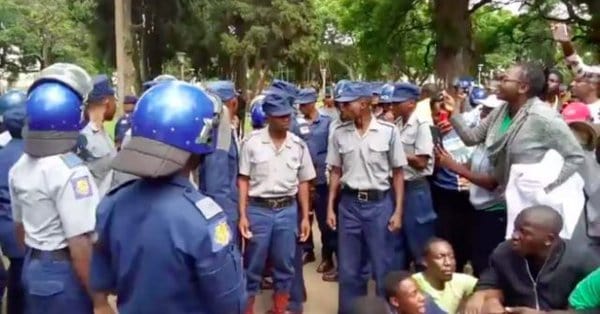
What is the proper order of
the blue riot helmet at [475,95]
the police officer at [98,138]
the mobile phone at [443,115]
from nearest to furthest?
1. the police officer at [98,138]
2. the mobile phone at [443,115]
3. the blue riot helmet at [475,95]

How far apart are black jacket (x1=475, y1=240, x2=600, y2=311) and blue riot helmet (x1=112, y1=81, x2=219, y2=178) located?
5.15ft

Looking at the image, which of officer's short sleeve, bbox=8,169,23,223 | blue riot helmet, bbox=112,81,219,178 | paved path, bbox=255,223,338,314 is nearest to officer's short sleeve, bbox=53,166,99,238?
officer's short sleeve, bbox=8,169,23,223

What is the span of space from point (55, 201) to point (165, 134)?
4.25 ft

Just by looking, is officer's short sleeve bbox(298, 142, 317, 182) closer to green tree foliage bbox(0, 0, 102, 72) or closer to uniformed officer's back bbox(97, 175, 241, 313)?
uniformed officer's back bbox(97, 175, 241, 313)

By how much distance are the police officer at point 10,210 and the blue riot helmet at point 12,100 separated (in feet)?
0.30

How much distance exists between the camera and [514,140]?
441 cm

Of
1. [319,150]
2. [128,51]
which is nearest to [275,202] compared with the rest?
[319,150]

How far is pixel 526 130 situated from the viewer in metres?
4.36

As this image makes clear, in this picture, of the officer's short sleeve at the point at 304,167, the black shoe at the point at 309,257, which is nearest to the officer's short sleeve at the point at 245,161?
the officer's short sleeve at the point at 304,167

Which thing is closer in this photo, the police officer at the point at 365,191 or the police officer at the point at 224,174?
the police officer at the point at 224,174

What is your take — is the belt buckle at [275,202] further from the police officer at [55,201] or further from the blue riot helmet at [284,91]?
the police officer at [55,201]

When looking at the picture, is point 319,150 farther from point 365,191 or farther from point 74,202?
point 74,202

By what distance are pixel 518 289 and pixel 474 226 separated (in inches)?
88.1

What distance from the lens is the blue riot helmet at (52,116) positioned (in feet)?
12.8
